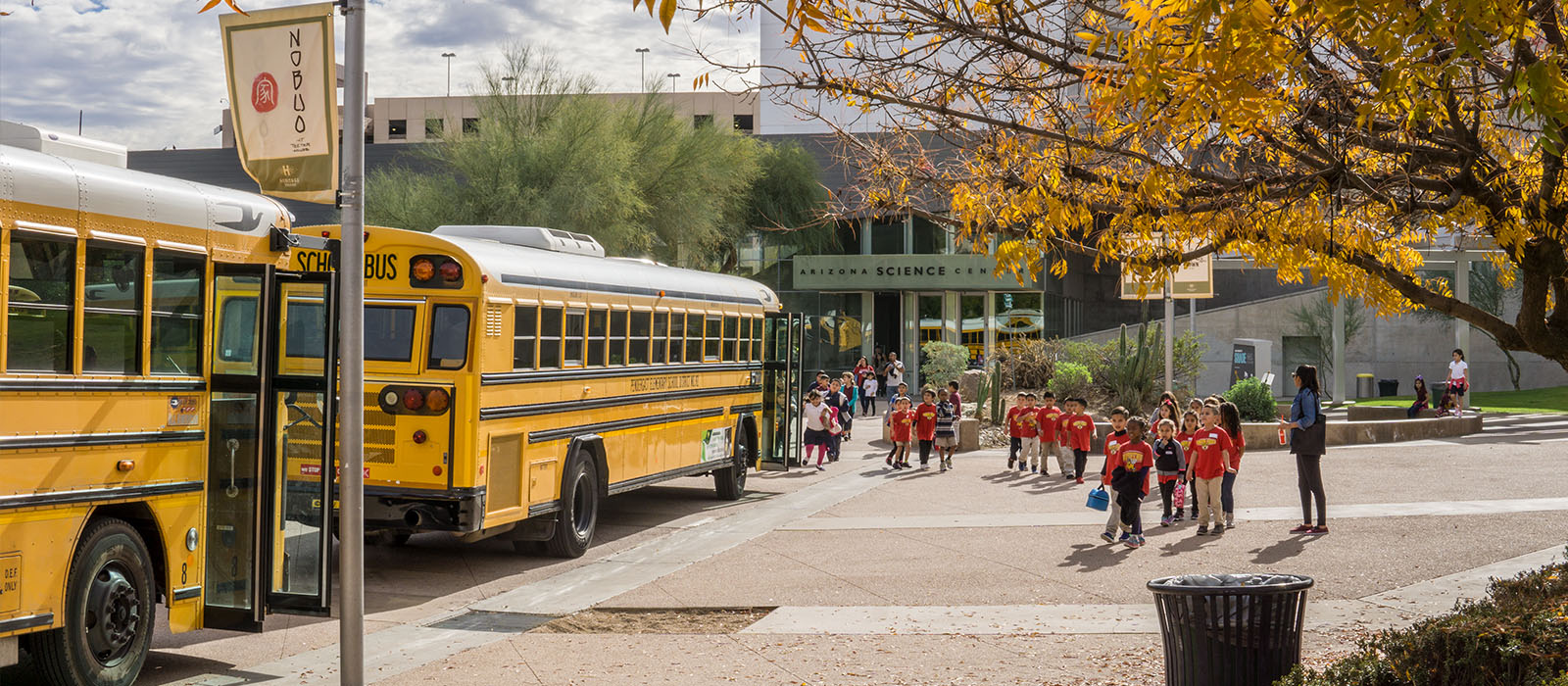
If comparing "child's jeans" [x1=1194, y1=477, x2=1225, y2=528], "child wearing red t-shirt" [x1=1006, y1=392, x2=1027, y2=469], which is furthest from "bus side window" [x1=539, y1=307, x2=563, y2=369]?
"child wearing red t-shirt" [x1=1006, y1=392, x2=1027, y2=469]

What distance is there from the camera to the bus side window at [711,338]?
1677 centimetres

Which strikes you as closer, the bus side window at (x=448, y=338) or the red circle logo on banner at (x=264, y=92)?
the red circle logo on banner at (x=264, y=92)

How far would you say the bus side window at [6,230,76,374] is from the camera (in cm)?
675

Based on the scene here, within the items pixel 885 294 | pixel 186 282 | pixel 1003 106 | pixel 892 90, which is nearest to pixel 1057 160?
pixel 1003 106

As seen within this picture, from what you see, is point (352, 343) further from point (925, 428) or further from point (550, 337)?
point (925, 428)

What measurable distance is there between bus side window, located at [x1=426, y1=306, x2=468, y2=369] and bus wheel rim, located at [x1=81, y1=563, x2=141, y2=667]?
13.1 feet

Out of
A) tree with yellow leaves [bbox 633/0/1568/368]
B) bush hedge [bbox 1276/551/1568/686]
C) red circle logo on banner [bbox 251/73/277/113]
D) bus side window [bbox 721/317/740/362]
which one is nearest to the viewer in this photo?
bush hedge [bbox 1276/551/1568/686]

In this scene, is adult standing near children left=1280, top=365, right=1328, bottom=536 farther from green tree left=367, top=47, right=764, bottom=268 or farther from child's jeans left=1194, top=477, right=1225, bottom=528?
green tree left=367, top=47, right=764, bottom=268

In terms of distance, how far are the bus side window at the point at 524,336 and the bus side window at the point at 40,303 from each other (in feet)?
16.7

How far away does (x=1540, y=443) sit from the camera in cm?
2361

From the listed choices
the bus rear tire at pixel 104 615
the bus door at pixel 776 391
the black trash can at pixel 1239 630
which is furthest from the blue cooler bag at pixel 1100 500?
the bus rear tire at pixel 104 615

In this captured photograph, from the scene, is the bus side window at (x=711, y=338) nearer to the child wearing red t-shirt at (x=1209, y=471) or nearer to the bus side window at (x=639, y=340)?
the bus side window at (x=639, y=340)

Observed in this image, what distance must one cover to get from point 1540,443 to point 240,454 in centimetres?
2236

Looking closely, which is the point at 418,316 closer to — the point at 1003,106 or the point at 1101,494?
the point at 1003,106
